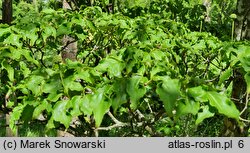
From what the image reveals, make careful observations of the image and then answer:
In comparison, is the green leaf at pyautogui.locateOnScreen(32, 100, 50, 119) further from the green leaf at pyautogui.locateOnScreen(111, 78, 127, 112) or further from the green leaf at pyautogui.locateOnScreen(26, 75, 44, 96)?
the green leaf at pyautogui.locateOnScreen(111, 78, 127, 112)

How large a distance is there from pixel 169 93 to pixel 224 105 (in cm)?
22

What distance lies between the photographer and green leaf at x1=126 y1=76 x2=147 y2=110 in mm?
1614

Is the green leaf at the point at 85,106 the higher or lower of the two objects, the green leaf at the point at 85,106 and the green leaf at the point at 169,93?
the lower

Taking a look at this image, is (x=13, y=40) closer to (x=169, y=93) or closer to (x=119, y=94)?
(x=119, y=94)

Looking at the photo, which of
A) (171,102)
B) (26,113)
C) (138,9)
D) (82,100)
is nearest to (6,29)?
(26,113)

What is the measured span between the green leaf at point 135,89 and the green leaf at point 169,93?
3.2 inches

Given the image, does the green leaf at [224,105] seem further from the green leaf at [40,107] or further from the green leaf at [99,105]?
the green leaf at [40,107]

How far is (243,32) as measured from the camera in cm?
347

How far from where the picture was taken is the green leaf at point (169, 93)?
1540mm

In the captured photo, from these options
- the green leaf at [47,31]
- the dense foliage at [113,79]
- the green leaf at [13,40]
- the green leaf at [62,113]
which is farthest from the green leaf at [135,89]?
the green leaf at [47,31]

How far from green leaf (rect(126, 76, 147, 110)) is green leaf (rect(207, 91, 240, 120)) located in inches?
11.1

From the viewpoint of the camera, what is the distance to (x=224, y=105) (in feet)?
5.03

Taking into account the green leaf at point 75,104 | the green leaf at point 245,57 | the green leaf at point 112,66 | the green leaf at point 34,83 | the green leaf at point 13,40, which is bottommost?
the green leaf at point 75,104

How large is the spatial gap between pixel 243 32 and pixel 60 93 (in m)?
2.18
